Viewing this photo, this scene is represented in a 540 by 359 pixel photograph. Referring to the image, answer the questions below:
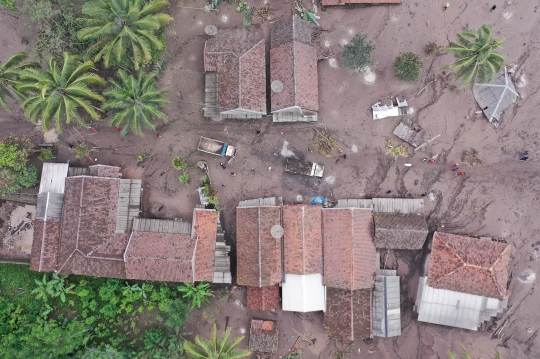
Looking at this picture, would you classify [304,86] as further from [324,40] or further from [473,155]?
[473,155]

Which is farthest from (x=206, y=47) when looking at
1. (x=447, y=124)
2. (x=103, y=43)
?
(x=447, y=124)

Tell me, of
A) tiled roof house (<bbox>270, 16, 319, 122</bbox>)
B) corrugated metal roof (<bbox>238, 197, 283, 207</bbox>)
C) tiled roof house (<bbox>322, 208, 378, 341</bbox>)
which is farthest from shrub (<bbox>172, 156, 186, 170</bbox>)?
tiled roof house (<bbox>322, 208, 378, 341</bbox>)

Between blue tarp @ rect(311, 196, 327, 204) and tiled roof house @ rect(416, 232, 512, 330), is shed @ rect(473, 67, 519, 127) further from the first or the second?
blue tarp @ rect(311, 196, 327, 204)

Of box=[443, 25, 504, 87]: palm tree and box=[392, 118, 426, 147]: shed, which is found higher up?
box=[443, 25, 504, 87]: palm tree

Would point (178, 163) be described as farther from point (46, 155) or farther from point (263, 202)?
point (46, 155)

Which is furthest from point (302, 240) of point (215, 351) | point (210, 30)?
point (210, 30)

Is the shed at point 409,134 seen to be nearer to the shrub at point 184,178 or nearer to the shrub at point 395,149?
the shrub at point 395,149
